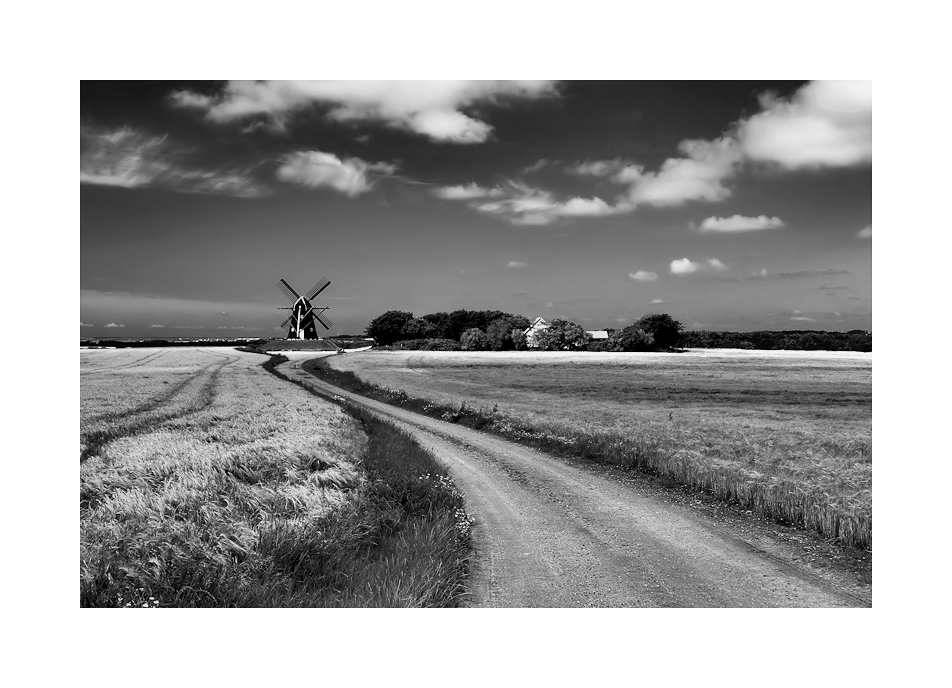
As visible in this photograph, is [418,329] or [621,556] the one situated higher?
[418,329]

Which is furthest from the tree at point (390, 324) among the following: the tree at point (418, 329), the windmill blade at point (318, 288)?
the windmill blade at point (318, 288)

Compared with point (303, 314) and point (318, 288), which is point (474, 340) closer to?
point (303, 314)

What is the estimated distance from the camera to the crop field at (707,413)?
7673mm

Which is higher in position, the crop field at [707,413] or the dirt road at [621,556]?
the crop field at [707,413]

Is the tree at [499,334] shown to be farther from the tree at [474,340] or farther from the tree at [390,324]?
the tree at [390,324]

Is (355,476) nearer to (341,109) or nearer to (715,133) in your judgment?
(341,109)

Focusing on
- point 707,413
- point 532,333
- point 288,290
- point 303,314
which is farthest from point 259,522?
point 532,333

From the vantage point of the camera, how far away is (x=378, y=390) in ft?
69.6

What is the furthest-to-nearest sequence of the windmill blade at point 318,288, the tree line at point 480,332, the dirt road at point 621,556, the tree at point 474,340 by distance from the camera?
1. the tree at point 474,340
2. the tree line at point 480,332
3. the windmill blade at point 318,288
4. the dirt road at point 621,556

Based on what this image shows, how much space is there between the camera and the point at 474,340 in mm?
19562

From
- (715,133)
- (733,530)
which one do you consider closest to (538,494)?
(733,530)

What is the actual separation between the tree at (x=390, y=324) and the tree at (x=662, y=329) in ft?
21.2

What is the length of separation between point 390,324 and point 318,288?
4282mm

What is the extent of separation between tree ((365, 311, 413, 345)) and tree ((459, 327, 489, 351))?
165 inches
